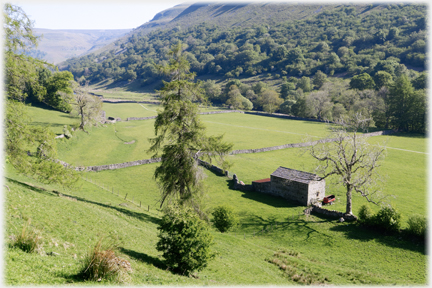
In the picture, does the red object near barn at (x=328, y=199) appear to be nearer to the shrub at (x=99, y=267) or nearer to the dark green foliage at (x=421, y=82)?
the shrub at (x=99, y=267)

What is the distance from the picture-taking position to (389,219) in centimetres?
2784

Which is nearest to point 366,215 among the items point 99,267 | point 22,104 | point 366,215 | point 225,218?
point 366,215

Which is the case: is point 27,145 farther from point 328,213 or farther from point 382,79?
point 382,79

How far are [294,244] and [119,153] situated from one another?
41779 millimetres

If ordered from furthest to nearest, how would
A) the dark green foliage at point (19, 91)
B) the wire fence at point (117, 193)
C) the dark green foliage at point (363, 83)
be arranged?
the dark green foliage at point (363, 83) < the wire fence at point (117, 193) < the dark green foliage at point (19, 91)

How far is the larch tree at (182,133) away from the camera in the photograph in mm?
25094

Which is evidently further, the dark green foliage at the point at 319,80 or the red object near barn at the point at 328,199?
the dark green foliage at the point at 319,80

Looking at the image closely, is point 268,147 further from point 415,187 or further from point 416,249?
point 416,249

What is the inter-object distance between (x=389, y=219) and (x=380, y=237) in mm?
2107

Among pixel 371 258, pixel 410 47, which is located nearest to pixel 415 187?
pixel 371 258

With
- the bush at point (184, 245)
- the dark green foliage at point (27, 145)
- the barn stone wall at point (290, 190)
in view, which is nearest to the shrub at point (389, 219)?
the barn stone wall at point (290, 190)

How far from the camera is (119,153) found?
186ft

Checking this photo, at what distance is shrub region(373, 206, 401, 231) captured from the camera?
90.6 ft

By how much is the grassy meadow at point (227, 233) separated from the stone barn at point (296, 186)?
51.0 inches
